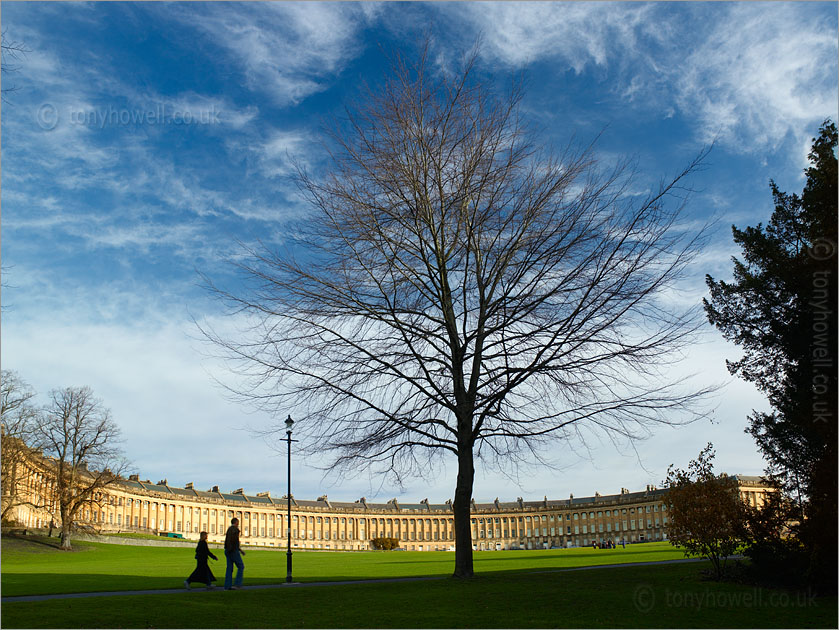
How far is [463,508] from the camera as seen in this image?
643 inches

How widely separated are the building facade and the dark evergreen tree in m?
91.8

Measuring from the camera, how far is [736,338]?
866 inches

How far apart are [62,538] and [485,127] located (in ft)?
176

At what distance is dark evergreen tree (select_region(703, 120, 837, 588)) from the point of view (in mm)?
14414

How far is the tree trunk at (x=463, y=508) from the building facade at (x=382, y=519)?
92200 mm

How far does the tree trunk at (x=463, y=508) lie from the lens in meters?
16.2

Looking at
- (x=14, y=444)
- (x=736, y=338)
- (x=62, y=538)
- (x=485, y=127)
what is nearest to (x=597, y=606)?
(x=485, y=127)

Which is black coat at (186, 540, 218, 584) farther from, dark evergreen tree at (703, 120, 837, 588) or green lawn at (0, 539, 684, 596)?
dark evergreen tree at (703, 120, 837, 588)

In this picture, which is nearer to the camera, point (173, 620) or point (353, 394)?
point (173, 620)

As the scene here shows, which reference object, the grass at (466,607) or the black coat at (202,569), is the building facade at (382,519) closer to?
the black coat at (202,569)

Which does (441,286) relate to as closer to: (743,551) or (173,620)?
(173,620)

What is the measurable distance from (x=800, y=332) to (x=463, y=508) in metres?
10.1

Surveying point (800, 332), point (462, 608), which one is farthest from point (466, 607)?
point (800, 332)

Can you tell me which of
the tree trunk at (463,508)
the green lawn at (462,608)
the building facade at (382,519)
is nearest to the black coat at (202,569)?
the green lawn at (462,608)
